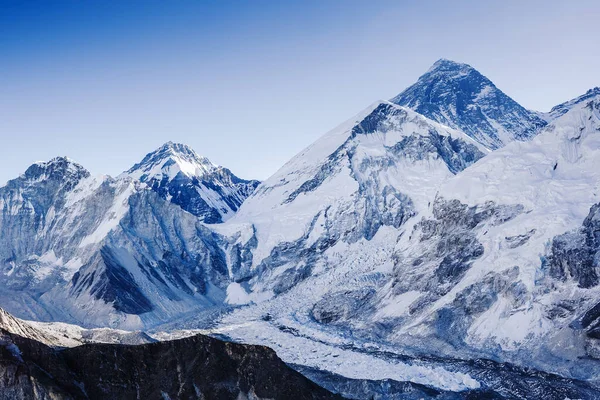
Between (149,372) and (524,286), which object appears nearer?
(149,372)

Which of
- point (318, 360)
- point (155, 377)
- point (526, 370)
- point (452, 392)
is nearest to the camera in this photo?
point (155, 377)

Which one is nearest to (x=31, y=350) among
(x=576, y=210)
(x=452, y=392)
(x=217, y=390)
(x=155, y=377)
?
(x=155, y=377)

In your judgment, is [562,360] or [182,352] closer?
[182,352]

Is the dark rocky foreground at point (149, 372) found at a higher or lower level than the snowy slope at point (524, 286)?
higher

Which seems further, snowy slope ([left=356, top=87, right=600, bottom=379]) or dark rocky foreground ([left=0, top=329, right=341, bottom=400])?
snowy slope ([left=356, top=87, right=600, bottom=379])

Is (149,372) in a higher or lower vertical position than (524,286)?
higher

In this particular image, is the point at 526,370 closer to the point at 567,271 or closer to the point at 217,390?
the point at 567,271

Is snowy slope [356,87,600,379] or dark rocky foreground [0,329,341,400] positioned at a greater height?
dark rocky foreground [0,329,341,400]

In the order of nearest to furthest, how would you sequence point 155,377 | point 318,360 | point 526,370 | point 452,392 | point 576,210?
point 155,377 → point 452,392 → point 526,370 → point 318,360 → point 576,210
